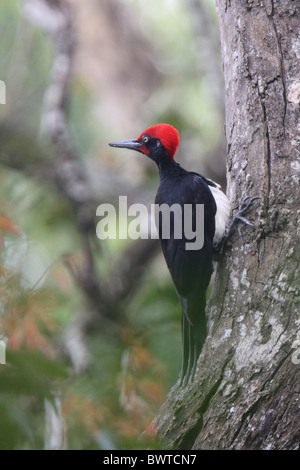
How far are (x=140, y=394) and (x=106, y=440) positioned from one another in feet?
6.96

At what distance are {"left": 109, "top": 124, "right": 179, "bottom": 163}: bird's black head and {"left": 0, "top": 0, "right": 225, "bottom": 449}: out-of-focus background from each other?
2.83ft

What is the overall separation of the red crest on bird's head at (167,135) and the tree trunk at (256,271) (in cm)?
56

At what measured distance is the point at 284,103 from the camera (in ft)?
8.37

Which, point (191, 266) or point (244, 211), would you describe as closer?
point (244, 211)

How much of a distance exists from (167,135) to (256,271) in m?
1.27

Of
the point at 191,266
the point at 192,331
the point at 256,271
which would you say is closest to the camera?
the point at 256,271

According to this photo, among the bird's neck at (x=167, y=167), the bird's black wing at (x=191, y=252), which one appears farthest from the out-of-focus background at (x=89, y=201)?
the bird's neck at (x=167, y=167)

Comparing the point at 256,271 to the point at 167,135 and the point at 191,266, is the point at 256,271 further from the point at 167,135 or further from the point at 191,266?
the point at 167,135

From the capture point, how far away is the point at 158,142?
3.38 meters

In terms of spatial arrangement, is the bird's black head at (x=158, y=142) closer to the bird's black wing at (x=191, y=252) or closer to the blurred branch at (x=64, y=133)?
the bird's black wing at (x=191, y=252)

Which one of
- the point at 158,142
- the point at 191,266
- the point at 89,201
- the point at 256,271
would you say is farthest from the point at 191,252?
the point at 89,201

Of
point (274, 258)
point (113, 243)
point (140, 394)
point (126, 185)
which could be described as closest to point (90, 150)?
point (113, 243)

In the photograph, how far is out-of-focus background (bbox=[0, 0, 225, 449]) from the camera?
2.03 m

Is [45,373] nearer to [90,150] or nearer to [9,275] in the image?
[9,275]
